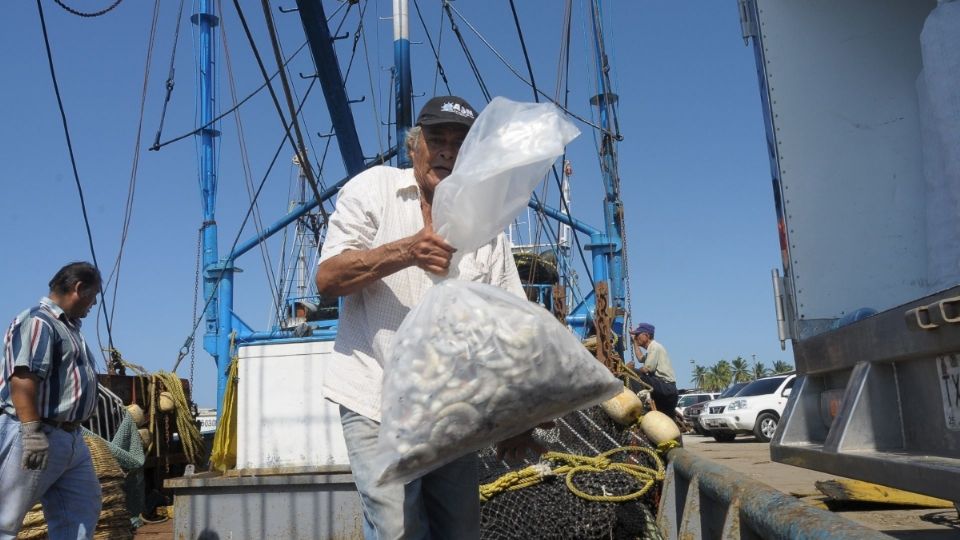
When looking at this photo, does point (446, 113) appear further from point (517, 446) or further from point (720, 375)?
→ point (720, 375)

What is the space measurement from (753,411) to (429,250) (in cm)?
1648

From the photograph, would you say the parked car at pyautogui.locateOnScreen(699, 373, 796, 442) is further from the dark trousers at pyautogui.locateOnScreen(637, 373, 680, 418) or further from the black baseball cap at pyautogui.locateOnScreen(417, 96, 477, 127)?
the black baseball cap at pyautogui.locateOnScreen(417, 96, 477, 127)

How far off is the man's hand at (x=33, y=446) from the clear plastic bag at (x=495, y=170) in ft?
8.44

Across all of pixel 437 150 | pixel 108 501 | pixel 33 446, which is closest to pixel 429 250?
pixel 437 150

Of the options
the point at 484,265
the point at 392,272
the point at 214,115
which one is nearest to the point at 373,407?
the point at 392,272

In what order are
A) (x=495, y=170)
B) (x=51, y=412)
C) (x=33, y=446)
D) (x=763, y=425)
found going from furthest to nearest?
(x=763, y=425) < (x=51, y=412) < (x=33, y=446) < (x=495, y=170)

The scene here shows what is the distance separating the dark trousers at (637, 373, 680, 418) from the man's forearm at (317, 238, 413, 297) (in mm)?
7091

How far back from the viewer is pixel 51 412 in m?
3.73

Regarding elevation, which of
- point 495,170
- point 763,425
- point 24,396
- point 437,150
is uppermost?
point 437,150

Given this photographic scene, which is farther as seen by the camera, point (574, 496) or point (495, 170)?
point (574, 496)

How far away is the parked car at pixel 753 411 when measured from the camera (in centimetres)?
1675

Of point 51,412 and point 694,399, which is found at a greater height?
point 51,412

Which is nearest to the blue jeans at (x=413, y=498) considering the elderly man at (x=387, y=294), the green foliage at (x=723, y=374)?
the elderly man at (x=387, y=294)

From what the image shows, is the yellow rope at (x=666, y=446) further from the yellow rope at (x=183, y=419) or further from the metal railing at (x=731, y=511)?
the yellow rope at (x=183, y=419)
